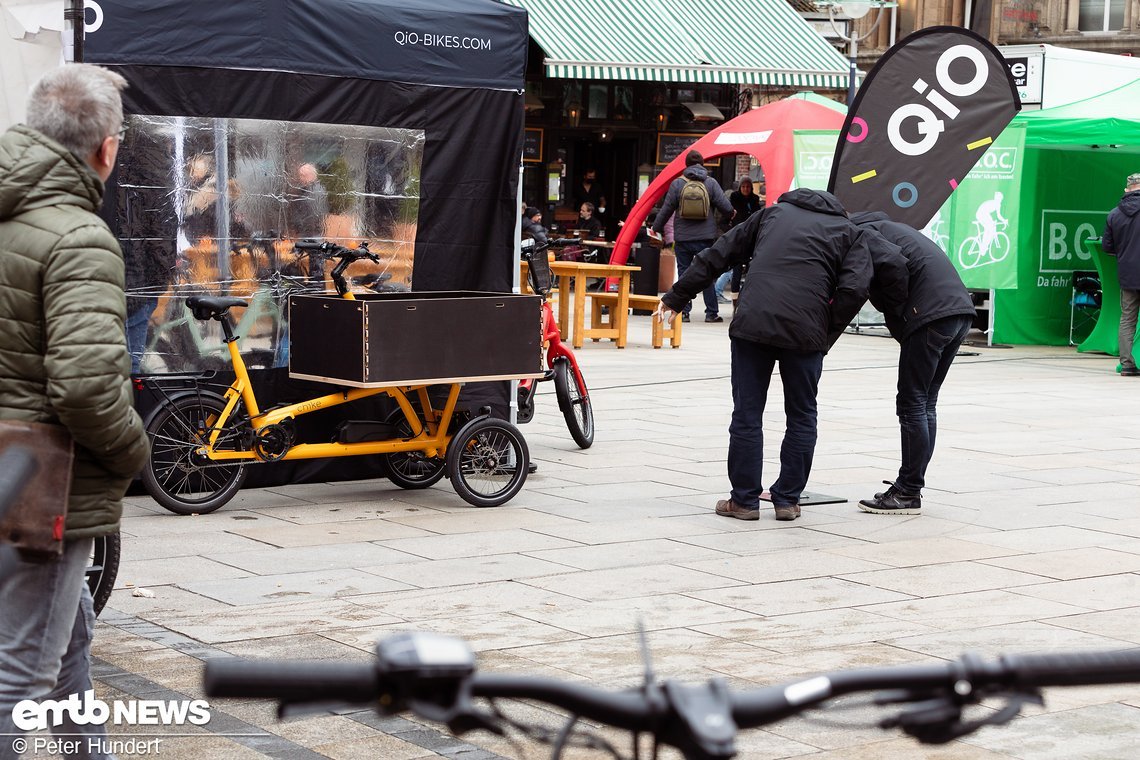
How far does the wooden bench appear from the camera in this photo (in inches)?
680

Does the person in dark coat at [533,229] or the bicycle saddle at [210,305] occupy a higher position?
the person in dark coat at [533,229]

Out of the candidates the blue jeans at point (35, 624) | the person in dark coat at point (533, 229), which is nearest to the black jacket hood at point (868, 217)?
the person in dark coat at point (533, 229)

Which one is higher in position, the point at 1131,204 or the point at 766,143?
the point at 766,143

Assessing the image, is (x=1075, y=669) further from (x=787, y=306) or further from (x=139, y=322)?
(x=139, y=322)

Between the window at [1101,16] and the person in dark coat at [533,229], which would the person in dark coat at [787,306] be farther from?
the window at [1101,16]

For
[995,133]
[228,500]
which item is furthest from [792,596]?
[995,133]

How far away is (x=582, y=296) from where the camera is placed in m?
17.1

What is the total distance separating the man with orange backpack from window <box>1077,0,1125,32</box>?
Answer: 19.1 meters

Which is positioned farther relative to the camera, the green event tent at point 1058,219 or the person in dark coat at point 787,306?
the green event tent at point 1058,219

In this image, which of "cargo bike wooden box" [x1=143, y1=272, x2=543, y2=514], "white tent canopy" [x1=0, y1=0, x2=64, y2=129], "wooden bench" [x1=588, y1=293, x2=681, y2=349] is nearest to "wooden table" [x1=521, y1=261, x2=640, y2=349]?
"wooden bench" [x1=588, y1=293, x2=681, y2=349]

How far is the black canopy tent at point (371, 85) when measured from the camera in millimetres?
8320

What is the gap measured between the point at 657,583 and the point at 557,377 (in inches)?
131

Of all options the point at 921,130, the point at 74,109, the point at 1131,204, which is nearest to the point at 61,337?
the point at 74,109

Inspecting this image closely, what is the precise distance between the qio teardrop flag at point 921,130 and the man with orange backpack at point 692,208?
9.99 metres
